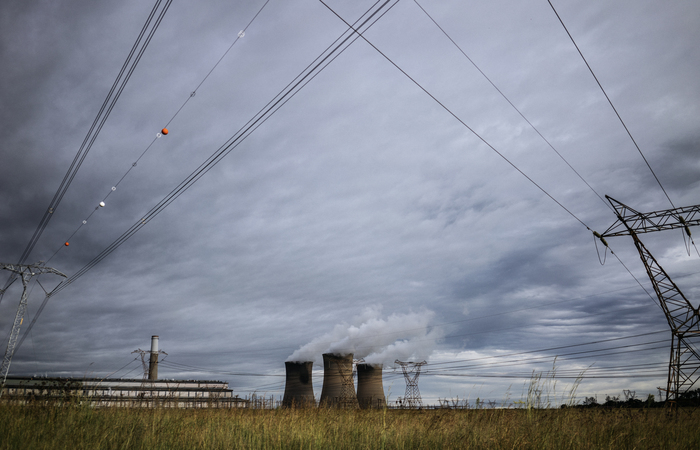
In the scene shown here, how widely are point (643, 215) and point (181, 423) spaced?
57.1 ft

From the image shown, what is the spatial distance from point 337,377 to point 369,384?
3180 mm

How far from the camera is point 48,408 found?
266 inches

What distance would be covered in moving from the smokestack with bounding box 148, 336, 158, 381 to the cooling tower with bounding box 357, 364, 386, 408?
28.4 m

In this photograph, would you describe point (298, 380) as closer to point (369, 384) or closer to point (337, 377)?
point (337, 377)

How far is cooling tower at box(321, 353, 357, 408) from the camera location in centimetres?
3662

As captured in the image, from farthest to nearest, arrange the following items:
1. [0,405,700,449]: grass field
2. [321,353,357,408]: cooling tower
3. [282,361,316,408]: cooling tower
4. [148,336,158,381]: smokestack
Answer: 1. [148,336,158,381]: smokestack
2. [282,361,316,408]: cooling tower
3. [321,353,357,408]: cooling tower
4. [0,405,700,449]: grass field

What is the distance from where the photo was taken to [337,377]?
3791 cm

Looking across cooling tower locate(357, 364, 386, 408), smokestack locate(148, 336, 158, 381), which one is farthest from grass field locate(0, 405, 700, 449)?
→ smokestack locate(148, 336, 158, 381)

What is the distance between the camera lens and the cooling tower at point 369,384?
3634 centimetres

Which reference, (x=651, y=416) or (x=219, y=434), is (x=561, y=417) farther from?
(x=219, y=434)

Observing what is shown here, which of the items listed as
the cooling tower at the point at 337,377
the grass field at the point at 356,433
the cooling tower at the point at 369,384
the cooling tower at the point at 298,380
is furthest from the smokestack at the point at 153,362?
the grass field at the point at 356,433

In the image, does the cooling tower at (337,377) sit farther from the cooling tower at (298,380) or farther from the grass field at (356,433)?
the grass field at (356,433)

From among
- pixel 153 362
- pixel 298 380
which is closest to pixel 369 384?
pixel 298 380

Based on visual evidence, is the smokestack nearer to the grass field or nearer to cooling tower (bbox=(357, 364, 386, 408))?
cooling tower (bbox=(357, 364, 386, 408))
